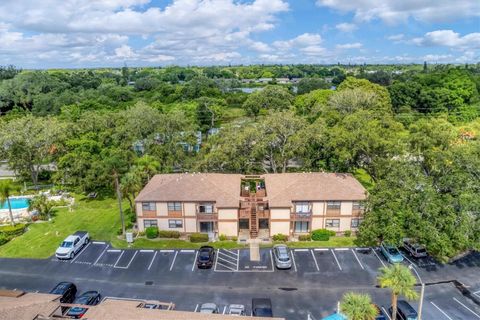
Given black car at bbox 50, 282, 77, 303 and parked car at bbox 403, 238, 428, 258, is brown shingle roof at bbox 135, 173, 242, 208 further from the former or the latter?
parked car at bbox 403, 238, 428, 258

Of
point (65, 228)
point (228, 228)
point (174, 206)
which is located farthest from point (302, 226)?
point (65, 228)

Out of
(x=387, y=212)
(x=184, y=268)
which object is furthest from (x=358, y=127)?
(x=184, y=268)

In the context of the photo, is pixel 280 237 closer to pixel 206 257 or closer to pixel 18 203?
pixel 206 257

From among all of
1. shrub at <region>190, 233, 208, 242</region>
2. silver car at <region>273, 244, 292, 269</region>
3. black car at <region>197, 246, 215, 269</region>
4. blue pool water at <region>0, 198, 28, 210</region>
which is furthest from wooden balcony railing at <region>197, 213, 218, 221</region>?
blue pool water at <region>0, 198, 28, 210</region>

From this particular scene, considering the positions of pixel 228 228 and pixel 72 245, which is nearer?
pixel 72 245

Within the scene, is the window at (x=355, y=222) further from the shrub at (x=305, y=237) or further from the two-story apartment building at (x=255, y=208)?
the shrub at (x=305, y=237)

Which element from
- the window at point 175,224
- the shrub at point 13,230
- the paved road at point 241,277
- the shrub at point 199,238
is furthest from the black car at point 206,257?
the shrub at point 13,230

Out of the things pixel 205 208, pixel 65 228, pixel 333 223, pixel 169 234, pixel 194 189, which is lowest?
pixel 65 228

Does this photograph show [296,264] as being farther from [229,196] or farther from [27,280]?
[27,280]
